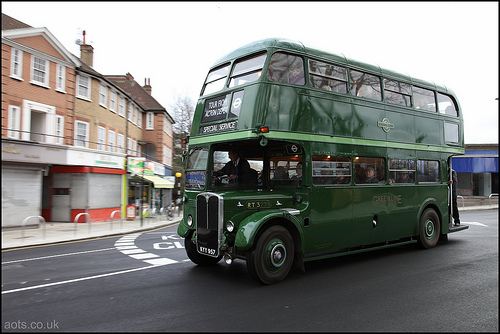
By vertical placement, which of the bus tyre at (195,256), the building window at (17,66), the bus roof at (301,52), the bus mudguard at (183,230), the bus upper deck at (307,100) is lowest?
the bus tyre at (195,256)

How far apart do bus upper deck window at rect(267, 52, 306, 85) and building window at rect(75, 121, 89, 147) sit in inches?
632

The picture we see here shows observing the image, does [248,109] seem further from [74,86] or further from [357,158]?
[74,86]

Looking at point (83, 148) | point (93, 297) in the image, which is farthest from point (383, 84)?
point (83, 148)

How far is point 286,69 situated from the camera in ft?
20.7

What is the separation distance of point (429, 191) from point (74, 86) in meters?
18.9

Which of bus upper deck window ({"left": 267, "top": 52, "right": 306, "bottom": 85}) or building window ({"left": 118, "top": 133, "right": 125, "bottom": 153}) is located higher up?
building window ({"left": 118, "top": 133, "right": 125, "bottom": 153})

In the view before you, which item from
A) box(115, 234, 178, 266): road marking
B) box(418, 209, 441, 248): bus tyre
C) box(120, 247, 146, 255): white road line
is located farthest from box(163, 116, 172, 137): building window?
box(418, 209, 441, 248): bus tyre

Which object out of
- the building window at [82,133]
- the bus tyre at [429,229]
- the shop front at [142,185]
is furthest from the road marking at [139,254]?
the shop front at [142,185]

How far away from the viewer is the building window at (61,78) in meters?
17.5

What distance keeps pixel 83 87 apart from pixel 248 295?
19164 millimetres

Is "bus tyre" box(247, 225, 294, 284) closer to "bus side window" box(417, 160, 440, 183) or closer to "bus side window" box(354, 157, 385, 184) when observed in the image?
"bus side window" box(354, 157, 385, 184)

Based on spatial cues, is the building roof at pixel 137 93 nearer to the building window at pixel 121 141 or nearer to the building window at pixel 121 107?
the building window at pixel 121 107

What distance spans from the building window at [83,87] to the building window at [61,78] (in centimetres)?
128

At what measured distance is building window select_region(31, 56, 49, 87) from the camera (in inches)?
556
